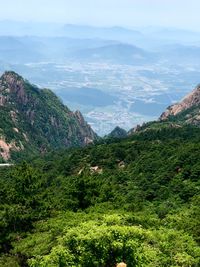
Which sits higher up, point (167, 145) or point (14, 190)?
point (167, 145)

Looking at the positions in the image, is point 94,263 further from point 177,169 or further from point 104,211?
point 177,169

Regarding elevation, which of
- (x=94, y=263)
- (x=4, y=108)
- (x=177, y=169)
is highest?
(x=4, y=108)

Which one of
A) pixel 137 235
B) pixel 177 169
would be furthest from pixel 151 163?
pixel 137 235

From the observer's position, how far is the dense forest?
32.4m

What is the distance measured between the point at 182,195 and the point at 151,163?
2318 centimetres

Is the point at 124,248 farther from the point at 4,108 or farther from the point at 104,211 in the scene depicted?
the point at 4,108

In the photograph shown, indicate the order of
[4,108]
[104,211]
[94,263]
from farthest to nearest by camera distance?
[4,108], [104,211], [94,263]

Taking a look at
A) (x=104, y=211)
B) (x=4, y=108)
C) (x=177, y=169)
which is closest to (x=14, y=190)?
(x=104, y=211)

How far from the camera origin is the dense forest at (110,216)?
106 ft

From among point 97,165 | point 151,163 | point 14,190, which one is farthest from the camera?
point 97,165

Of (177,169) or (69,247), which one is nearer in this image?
(69,247)

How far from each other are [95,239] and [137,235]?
121 inches

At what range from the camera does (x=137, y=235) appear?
33750mm

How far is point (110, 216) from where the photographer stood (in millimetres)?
37469
